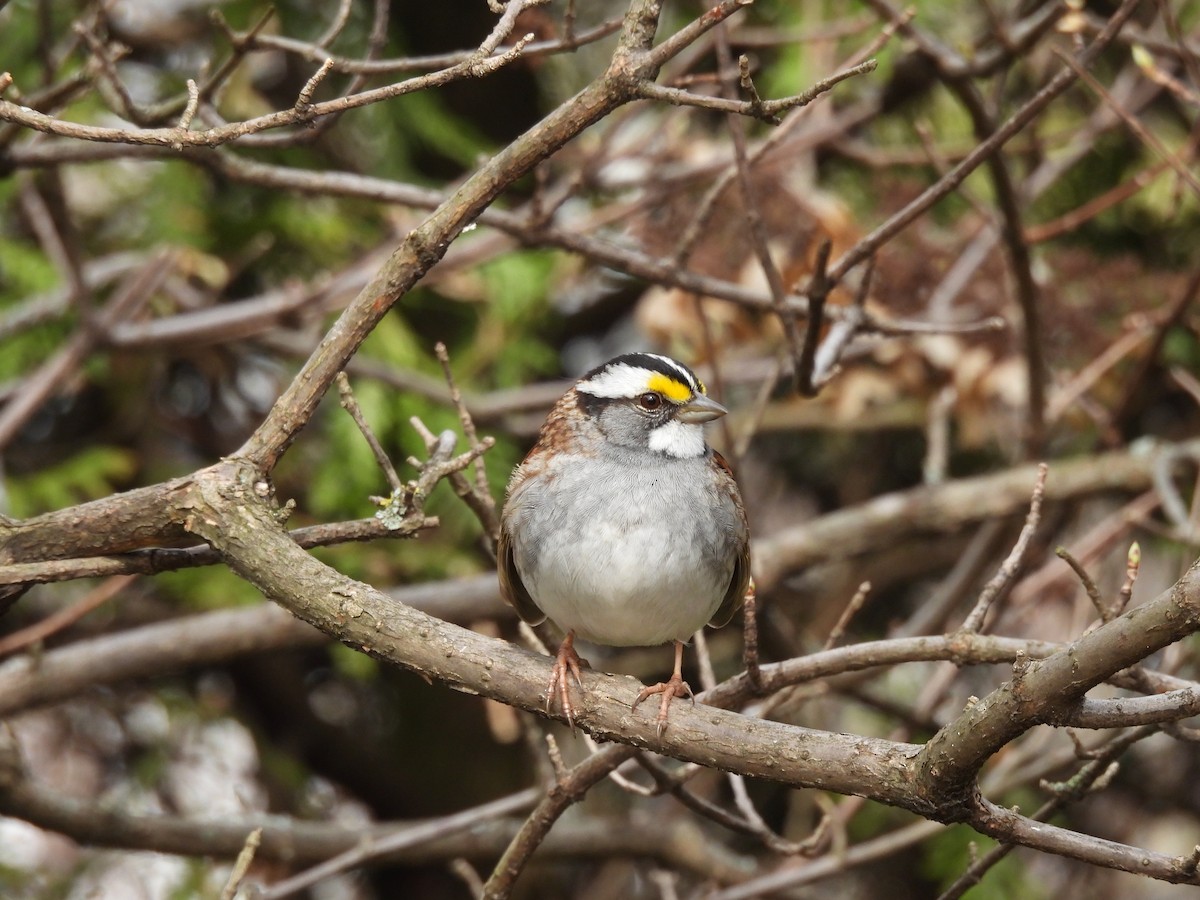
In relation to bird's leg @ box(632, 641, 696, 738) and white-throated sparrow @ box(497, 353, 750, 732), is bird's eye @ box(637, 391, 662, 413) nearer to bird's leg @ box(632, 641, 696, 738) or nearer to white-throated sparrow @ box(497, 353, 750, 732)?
white-throated sparrow @ box(497, 353, 750, 732)

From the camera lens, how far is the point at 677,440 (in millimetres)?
3805

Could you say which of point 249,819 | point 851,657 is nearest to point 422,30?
point 249,819

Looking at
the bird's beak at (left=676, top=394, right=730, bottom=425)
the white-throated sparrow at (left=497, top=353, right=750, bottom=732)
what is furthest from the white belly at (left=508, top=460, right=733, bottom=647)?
the bird's beak at (left=676, top=394, right=730, bottom=425)

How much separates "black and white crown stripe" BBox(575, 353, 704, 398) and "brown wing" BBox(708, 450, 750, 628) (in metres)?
0.25

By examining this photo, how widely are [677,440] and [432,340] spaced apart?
9.33 ft

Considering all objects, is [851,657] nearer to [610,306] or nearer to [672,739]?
[672,739]

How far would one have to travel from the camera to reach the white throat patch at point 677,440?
3.78m

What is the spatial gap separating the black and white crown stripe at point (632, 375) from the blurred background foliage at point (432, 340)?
1.27 m

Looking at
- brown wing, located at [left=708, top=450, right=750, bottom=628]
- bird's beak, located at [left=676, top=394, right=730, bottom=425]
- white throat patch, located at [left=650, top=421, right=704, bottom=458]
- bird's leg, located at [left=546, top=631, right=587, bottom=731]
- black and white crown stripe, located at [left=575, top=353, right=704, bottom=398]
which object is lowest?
bird's leg, located at [left=546, top=631, right=587, bottom=731]

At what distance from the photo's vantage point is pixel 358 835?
16.2 feet

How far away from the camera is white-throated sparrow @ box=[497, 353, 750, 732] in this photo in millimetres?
3414

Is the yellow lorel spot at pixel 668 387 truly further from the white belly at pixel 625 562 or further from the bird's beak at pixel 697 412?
the white belly at pixel 625 562

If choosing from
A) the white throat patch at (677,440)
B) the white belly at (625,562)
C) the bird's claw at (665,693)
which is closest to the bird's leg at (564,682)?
the bird's claw at (665,693)

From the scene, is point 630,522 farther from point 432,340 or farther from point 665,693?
point 432,340
